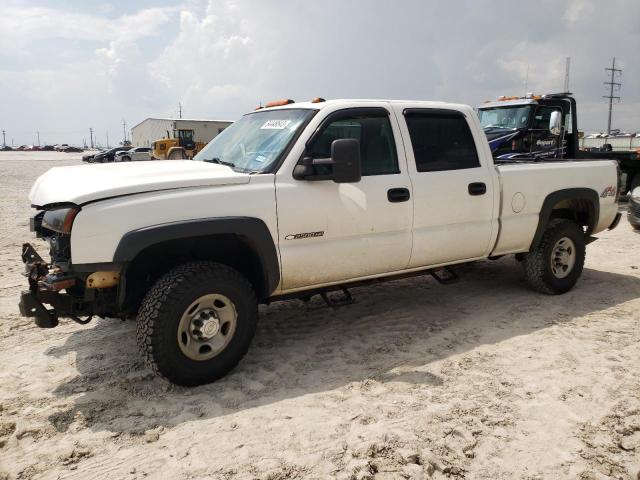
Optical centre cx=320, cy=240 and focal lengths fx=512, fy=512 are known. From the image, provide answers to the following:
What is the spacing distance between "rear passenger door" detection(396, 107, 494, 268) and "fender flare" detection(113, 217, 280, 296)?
4.26ft

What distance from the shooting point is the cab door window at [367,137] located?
3.88 metres

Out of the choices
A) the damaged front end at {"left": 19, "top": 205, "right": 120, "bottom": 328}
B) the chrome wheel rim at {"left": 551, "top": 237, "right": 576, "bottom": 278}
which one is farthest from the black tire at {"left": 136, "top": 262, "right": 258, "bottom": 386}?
the chrome wheel rim at {"left": 551, "top": 237, "right": 576, "bottom": 278}

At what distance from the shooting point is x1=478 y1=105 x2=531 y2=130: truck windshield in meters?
10.1

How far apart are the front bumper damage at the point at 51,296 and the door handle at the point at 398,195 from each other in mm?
2272

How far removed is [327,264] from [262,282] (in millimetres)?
505

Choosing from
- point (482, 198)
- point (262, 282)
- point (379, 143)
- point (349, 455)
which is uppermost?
point (379, 143)

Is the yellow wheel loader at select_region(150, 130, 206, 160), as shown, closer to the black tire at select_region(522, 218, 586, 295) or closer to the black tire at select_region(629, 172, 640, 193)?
the black tire at select_region(629, 172, 640, 193)

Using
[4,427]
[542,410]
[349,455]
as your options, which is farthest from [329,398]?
[4,427]

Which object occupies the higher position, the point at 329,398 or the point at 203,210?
the point at 203,210

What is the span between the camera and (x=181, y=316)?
130 inches

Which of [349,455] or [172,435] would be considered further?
[172,435]

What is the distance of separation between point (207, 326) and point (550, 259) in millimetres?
3698

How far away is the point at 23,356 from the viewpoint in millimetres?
3996

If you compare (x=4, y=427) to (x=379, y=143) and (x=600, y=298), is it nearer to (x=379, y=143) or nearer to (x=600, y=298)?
(x=379, y=143)
